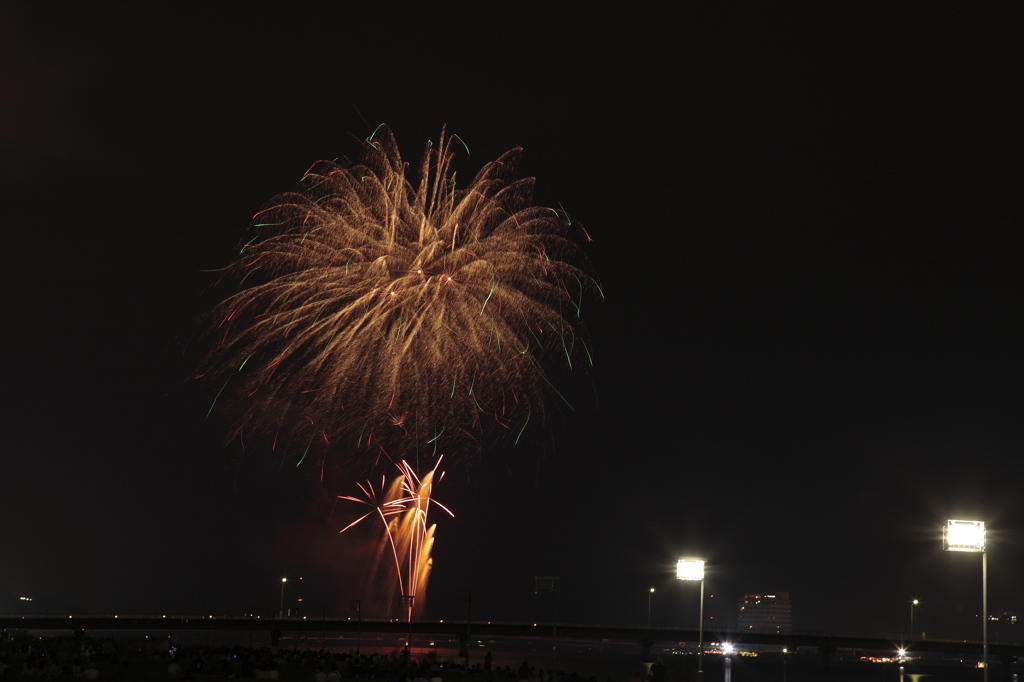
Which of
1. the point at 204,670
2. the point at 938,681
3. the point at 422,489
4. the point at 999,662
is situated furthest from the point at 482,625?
the point at 999,662

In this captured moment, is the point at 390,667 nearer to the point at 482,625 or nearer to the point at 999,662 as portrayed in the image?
the point at 482,625

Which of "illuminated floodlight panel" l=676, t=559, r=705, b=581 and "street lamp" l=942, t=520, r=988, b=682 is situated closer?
"street lamp" l=942, t=520, r=988, b=682

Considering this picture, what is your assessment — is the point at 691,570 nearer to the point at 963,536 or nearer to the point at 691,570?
the point at 691,570

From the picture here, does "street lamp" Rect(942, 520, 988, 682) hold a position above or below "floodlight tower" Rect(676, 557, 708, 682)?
above

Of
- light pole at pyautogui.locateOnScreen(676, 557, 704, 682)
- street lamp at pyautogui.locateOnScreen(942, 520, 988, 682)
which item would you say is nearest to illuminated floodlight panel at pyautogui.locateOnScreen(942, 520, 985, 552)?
street lamp at pyautogui.locateOnScreen(942, 520, 988, 682)

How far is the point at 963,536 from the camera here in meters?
31.8

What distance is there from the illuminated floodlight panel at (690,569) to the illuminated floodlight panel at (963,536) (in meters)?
18.3

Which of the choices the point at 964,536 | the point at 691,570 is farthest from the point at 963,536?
the point at 691,570

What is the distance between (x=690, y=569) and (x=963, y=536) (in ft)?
66.9

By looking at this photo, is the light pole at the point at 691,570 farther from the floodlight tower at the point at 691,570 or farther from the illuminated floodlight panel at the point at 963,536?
the illuminated floodlight panel at the point at 963,536

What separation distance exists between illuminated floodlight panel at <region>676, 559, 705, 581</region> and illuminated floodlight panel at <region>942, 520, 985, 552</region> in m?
18.3

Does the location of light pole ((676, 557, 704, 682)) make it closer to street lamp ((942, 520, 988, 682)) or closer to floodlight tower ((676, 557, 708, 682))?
floodlight tower ((676, 557, 708, 682))

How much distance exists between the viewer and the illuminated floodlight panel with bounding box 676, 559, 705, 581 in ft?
162

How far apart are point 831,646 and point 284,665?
107262 mm
